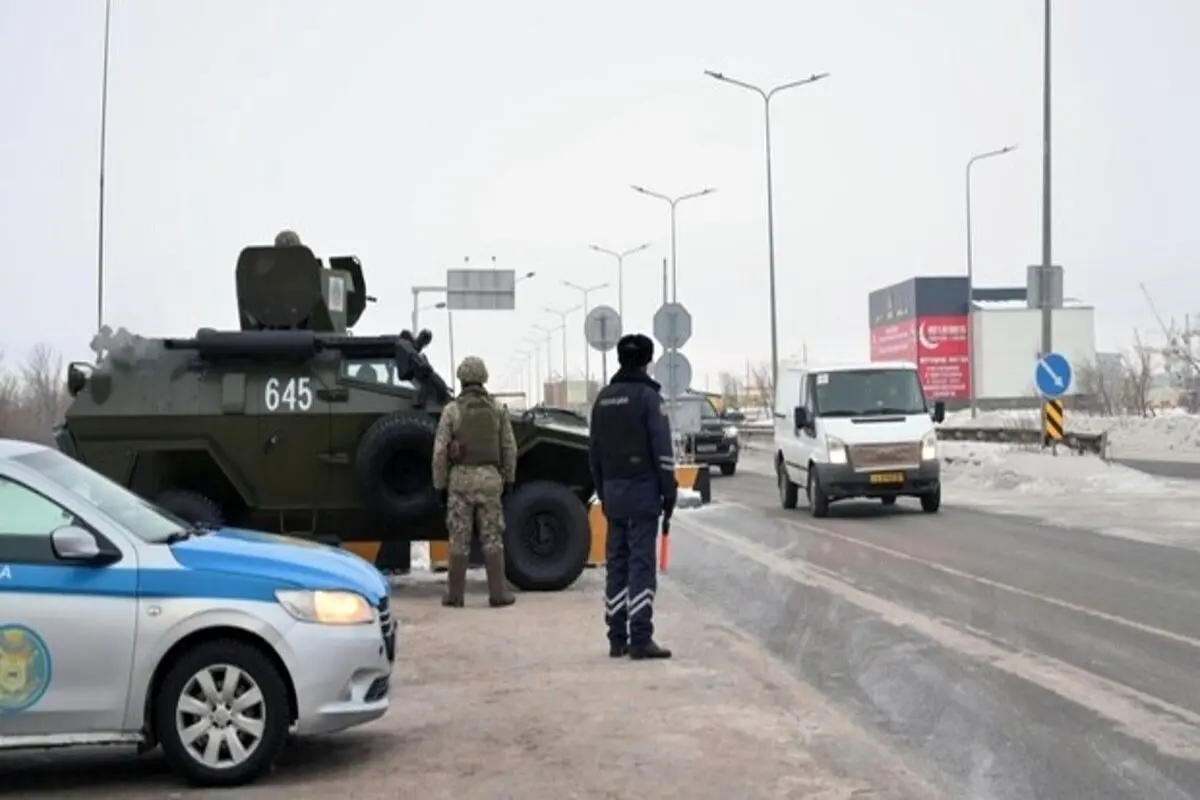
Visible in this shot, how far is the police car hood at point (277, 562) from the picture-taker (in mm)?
6762

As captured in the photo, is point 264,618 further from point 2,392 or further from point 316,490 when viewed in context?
point 2,392

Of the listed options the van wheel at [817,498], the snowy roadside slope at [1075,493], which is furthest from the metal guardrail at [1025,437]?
the van wheel at [817,498]

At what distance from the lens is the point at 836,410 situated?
73.4 ft

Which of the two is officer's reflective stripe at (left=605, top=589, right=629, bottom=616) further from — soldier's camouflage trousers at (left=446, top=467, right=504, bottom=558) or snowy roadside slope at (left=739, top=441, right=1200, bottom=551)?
snowy roadside slope at (left=739, top=441, right=1200, bottom=551)

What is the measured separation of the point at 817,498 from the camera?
2216cm

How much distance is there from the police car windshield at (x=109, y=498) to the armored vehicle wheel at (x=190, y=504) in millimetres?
4952

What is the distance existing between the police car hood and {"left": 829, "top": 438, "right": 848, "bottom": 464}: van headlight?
14743mm

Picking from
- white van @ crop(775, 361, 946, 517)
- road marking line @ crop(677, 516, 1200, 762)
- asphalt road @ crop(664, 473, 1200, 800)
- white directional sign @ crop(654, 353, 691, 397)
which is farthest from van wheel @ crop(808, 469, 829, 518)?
road marking line @ crop(677, 516, 1200, 762)

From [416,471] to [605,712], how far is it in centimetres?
525

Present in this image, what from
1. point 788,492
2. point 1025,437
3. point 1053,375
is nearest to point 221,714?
point 788,492

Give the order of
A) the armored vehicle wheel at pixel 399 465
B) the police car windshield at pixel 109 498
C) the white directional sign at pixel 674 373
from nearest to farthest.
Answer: the police car windshield at pixel 109 498, the armored vehicle wheel at pixel 399 465, the white directional sign at pixel 674 373

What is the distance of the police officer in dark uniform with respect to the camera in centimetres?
958

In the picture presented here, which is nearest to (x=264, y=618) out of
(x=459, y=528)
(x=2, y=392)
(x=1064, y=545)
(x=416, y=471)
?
(x=459, y=528)

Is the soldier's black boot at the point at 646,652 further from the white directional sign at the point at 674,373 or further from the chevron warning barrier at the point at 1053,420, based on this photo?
the chevron warning barrier at the point at 1053,420
